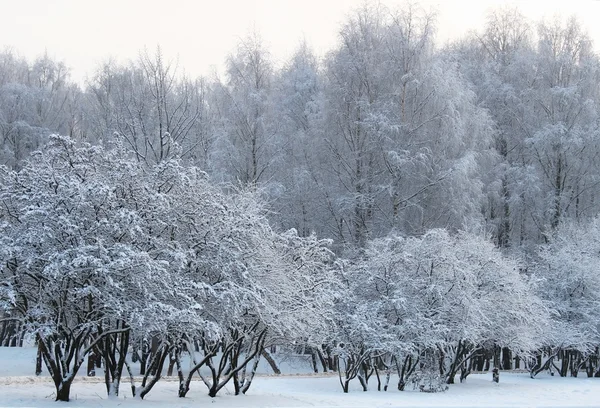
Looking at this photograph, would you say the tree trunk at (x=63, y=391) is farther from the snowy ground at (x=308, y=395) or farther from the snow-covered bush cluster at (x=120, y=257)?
the snowy ground at (x=308, y=395)

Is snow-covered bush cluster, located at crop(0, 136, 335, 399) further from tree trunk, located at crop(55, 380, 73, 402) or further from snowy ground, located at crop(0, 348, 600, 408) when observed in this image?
snowy ground, located at crop(0, 348, 600, 408)

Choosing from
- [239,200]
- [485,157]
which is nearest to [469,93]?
[485,157]

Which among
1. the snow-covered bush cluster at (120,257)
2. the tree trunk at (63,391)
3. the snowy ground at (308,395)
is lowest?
the snowy ground at (308,395)

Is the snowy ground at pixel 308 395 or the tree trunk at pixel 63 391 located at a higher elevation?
the tree trunk at pixel 63 391

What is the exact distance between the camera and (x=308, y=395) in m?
14.7

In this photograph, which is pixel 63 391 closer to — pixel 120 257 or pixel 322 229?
pixel 120 257

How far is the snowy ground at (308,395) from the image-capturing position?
37.3 feet

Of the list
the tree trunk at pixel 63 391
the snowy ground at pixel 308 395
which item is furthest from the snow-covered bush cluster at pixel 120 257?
the snowy ground at pixel 308 395

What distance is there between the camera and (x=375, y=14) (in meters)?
24.9

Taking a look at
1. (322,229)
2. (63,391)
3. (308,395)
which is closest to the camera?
(63,391)

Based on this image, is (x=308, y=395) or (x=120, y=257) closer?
(x=120, y=257)

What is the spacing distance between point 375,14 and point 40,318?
1868cm

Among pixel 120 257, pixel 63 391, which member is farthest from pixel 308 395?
pixel 120 257

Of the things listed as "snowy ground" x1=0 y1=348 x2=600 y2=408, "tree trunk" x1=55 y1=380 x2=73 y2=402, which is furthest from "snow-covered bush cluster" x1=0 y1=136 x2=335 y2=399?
"snowy ground" x1=0 y1=348 x2=600 y2=408
